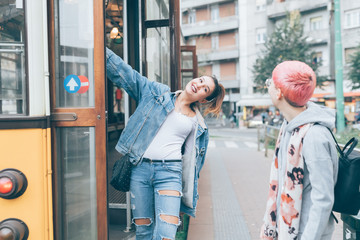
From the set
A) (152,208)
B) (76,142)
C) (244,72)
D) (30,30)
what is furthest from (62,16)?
(244,72)

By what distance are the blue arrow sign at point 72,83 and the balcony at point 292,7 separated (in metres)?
29.5

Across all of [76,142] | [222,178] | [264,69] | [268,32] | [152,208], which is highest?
[268,32]

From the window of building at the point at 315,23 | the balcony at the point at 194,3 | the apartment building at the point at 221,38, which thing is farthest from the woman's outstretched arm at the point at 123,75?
the balcony at the point at 194,3

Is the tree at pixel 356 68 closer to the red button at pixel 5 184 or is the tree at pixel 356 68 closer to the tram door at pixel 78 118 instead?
the tram door at pixel 78 118

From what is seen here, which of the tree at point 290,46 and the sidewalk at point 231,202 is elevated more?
the tree at point 290,46

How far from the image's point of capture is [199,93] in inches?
108

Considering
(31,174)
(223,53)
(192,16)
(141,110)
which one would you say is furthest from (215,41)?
(31,174)

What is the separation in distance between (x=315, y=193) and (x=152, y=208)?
1.43 metres

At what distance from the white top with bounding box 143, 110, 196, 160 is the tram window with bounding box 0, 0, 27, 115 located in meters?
0.96

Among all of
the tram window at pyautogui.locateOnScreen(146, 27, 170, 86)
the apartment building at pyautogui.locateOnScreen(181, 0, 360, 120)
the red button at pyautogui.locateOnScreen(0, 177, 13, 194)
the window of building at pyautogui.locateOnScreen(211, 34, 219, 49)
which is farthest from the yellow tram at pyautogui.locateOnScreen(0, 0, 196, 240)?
the window of building at pyautogui.locateOnScreen(211, 34, 219, 49)

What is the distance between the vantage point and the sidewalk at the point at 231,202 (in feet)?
14.4

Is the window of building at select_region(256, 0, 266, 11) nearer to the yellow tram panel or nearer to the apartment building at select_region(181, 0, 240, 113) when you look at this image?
the apartment building at select_region(181, 0, 240, 113)

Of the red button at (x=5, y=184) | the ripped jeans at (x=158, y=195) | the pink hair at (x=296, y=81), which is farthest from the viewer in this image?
the ripped jeans at (x=158, y=195)

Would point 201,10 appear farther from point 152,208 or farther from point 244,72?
point 152,208
